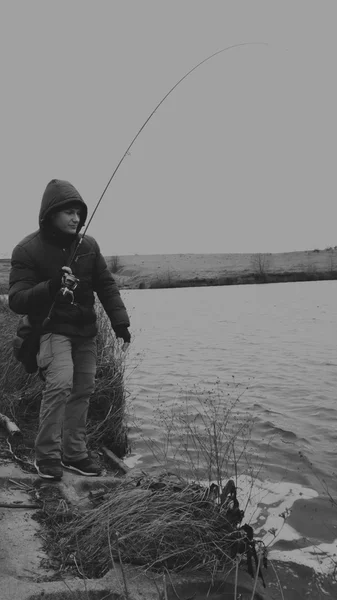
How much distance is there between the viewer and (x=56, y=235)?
449 cm

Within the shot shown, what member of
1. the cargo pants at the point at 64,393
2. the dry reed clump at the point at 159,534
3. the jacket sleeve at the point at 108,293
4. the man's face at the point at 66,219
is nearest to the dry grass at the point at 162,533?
the dry reed clump at the point at 159,534

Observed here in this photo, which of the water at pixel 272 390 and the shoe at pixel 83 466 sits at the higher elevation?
the shoe at pixel 83 466

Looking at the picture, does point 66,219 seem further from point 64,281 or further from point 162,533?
point 162,533

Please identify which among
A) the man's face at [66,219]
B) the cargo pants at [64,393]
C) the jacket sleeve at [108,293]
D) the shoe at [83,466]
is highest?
the man's face at [66,219]

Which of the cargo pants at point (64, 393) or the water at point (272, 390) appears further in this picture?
the water at point (272, 390)

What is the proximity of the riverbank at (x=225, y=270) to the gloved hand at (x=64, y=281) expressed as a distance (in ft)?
114

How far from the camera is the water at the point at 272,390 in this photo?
485 cm

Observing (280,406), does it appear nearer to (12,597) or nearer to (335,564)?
(335,564)

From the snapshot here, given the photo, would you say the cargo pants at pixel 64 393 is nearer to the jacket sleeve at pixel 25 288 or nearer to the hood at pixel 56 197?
the jacket sleeve at pixel 25 288

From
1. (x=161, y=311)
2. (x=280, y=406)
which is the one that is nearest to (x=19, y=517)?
(x=280, y=406)

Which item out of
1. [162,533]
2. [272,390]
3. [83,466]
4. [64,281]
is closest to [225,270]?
[272,390]

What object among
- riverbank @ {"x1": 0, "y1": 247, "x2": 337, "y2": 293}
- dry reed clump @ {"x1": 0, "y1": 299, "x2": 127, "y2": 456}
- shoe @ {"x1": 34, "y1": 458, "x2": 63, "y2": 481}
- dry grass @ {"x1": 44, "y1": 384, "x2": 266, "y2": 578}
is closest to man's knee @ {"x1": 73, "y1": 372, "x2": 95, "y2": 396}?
shoe @ {"x1": 34, "y1": 458, "x2": 63, "y2": 481}

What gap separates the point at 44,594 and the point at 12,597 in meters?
0.14

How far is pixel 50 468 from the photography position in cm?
429
